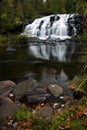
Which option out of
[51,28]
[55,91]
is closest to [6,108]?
[55,91]

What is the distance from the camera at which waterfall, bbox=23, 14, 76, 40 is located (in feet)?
86.5

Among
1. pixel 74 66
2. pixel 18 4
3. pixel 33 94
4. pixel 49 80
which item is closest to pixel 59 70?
pixel 74 66

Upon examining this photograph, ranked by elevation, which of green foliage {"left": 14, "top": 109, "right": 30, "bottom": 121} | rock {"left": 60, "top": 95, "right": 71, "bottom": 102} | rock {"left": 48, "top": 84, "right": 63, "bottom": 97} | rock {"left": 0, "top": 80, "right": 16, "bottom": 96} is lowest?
rock {"left": 60, "top": 95, "right": 71, "bottom": 102}

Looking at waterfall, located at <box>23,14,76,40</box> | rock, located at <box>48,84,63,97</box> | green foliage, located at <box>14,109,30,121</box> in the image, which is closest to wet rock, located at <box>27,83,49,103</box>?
rock, located at <box>48,84,63,97</box>

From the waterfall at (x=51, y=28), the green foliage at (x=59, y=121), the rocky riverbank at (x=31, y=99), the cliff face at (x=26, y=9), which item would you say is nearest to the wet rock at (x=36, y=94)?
the rocky riverbank at (x=31, y=99)

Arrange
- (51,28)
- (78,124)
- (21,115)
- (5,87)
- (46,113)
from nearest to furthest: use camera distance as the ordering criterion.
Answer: (78,124) → (21,115) → (46,113) → (5,87) → (51,28)

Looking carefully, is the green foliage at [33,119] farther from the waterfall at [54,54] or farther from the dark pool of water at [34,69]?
the waterfall at [54,54]

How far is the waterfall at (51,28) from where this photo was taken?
26359 mm

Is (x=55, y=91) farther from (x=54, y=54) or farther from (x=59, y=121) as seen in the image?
(x=54, y=54)

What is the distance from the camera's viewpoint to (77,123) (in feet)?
14.6

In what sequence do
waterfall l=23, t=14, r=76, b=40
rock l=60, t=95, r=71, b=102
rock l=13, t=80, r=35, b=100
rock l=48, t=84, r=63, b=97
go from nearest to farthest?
rock l=60, t=95, r=71, b=102, rock l=13, t=80, r=35, b=100, rock l=48, t=84, r=63, b=97, waterfall l=23, t=14, r=76, b=40

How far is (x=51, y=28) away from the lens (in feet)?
89.8

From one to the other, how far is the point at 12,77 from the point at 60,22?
18779mm

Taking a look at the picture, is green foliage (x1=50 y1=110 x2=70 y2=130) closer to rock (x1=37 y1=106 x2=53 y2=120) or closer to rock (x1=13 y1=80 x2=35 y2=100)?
rock (x1=37 y1=106 x2=53 y2=120)
